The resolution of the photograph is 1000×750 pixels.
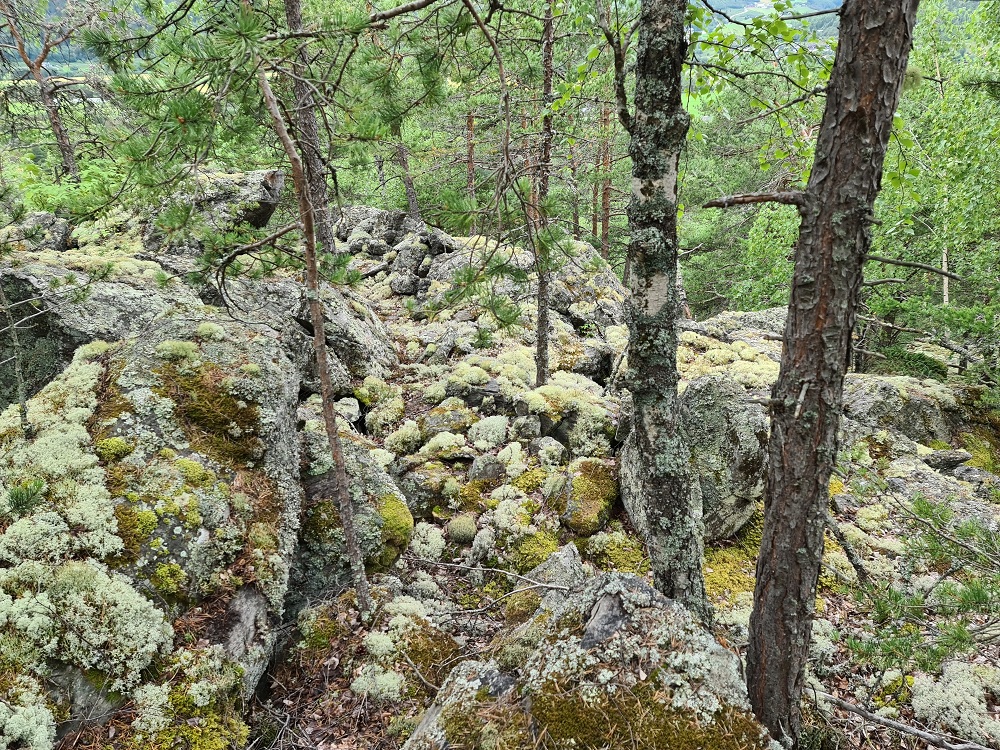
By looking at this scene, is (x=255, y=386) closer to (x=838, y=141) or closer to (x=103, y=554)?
(x=103, y=554)

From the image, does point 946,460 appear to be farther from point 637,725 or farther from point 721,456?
point 637,725

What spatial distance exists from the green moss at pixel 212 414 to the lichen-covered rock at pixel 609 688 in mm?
3040

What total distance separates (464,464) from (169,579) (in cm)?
464

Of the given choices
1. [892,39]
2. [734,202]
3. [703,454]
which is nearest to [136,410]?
[734,202]

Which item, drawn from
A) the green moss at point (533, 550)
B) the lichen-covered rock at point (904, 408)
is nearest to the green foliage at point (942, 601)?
the green moss at point (533, 550)

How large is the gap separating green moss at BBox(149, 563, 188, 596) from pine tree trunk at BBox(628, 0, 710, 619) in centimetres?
358

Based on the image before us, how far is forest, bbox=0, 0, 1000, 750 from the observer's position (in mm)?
2867

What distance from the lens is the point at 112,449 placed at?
418 centimetres

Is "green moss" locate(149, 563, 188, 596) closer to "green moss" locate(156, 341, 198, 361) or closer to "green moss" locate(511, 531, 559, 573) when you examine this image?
"green moss" locate(156, 341, 198, 361)

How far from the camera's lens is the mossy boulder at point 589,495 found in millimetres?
6812

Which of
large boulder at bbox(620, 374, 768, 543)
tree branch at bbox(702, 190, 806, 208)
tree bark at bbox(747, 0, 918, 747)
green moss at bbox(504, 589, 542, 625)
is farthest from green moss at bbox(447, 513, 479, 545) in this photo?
tree branch at bbox(702, 190, 806, 208)

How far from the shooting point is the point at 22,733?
2744 millimetres

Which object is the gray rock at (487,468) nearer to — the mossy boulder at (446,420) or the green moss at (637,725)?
the mossy boulder at (446,420)

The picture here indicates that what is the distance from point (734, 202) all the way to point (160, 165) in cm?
397
